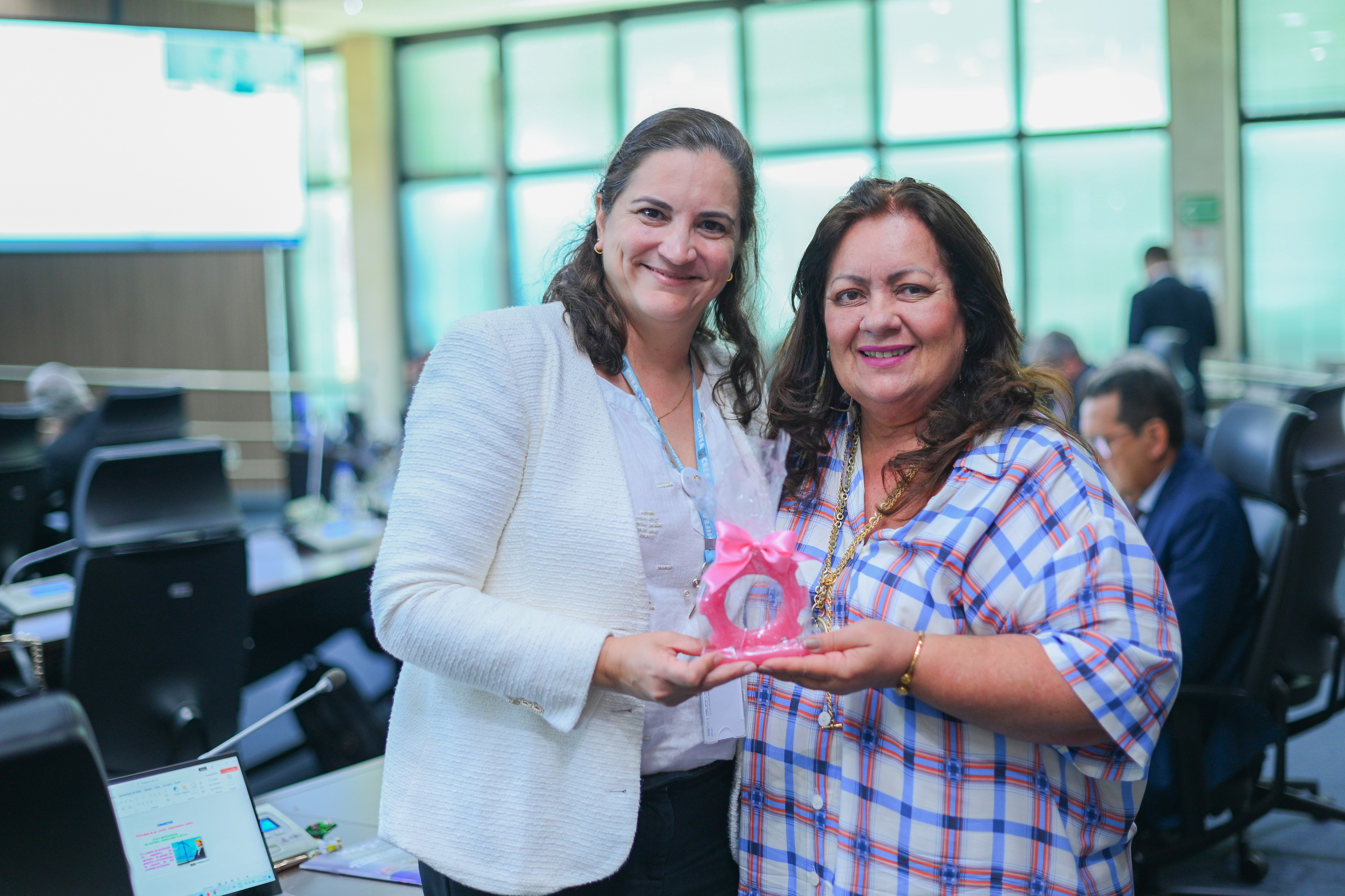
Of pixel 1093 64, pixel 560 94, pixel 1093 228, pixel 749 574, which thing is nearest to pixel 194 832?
pixel 749 574

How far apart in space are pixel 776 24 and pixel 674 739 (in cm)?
844

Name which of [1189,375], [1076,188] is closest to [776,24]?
[1076,188]

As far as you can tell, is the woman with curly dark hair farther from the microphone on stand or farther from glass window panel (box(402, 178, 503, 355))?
glass window panel (box(402, 178, 503, 355))

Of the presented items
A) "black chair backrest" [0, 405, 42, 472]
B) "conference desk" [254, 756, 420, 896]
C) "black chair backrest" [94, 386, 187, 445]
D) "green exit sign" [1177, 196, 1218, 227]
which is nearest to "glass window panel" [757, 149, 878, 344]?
"green exit sign" [1177, 196, 1218, 227]

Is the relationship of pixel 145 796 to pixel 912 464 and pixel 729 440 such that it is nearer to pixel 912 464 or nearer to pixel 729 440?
pixel 729 440

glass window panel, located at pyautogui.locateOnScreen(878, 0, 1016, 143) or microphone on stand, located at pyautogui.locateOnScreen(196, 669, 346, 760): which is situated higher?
glass window panel, located at pyautogui.locateOnScreen(878, 0, 1016, 143)

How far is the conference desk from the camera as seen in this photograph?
1.40 meters

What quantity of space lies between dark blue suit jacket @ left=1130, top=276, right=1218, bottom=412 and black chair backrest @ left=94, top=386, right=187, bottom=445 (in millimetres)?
5697

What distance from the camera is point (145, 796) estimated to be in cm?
131

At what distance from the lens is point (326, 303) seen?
413 inches

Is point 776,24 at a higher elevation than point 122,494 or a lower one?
higher

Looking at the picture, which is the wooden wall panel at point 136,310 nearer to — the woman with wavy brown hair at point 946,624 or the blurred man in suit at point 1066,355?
the blurred man in suit at point 1066,355

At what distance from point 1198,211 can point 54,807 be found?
8356 millimetres

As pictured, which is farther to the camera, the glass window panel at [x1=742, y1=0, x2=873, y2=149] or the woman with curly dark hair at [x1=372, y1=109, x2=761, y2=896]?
the glass window panel at [x1=742, y1=0, x2=873, y2=149]
